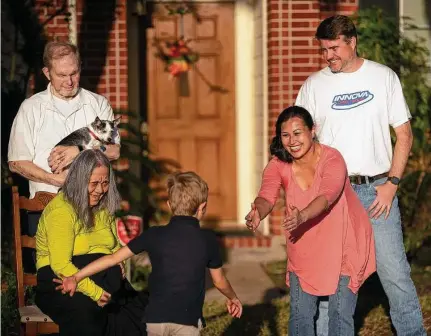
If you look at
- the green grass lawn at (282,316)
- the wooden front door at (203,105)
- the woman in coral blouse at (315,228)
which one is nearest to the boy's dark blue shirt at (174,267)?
the woman in coral blouse at (315,228)

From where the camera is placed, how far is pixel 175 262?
5.22 meters

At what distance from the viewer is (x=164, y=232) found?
17.2ft

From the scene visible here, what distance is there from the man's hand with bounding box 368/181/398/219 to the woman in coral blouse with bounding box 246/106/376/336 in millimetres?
266

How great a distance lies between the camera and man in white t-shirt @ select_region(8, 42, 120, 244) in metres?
6.06

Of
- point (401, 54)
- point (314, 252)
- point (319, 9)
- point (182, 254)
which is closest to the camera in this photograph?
point (182, 254)

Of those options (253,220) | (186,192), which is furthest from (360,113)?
(186,192)

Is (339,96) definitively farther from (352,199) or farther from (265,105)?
(265,105)

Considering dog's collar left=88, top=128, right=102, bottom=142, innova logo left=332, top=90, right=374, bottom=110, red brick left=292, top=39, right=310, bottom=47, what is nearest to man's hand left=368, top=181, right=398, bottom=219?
innova logo left=332, top=90, right=374, bottom=110

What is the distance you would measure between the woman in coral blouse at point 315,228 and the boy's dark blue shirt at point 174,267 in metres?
0.56

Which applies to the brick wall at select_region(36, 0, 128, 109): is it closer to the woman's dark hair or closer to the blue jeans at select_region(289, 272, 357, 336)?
the woman's dark hair

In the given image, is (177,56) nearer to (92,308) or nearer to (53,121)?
(53,121)

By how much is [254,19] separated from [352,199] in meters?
5.83

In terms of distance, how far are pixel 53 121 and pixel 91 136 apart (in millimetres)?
250

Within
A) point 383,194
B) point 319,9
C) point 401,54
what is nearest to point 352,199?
point 383,194
